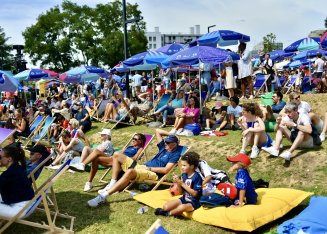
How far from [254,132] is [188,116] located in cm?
292

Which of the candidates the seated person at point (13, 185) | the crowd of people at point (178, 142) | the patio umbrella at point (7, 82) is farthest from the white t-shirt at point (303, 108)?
the patio umbrella at point (7, 82)

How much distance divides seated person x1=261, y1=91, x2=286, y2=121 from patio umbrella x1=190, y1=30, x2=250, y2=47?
13.5 feet

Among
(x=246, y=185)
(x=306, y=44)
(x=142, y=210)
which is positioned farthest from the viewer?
(x=306, y=44)

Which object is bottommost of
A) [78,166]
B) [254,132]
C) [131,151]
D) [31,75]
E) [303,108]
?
[78,166]

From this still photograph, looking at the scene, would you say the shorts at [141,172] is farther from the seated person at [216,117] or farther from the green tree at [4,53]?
the green tree at [4,53]

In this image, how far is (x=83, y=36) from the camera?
3944 cm

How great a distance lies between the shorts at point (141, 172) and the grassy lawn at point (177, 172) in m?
0.34

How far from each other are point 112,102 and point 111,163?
715cm

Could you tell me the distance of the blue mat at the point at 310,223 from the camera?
4.21m

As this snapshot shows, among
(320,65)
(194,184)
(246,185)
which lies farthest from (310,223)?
(320,65)

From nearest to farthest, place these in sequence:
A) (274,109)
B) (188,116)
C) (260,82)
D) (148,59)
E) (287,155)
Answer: (287,155)
(274,109)
(188,116)
(148,59)
(260,82)

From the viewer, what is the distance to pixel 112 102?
14.1 meters

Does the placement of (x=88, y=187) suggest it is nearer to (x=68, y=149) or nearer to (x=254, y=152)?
(x=68, y=149)

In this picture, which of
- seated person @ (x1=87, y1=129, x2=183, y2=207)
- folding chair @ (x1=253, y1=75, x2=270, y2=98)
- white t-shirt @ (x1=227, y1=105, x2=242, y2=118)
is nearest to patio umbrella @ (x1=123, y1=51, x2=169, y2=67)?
folding chair @ (x1=253, y1=75, x2=270, y2=98)
